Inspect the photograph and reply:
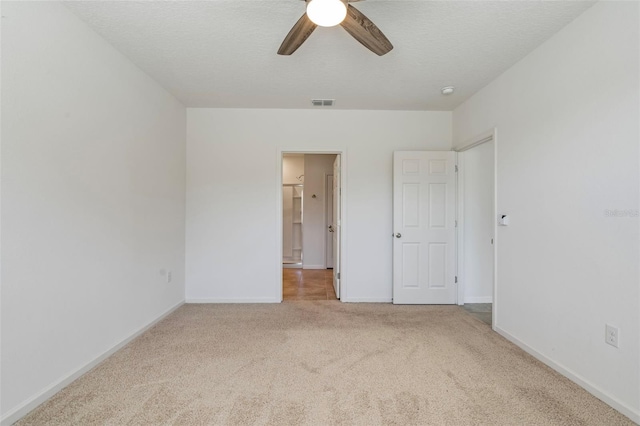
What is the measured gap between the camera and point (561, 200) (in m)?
2.14

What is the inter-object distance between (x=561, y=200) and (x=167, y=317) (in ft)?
12.8

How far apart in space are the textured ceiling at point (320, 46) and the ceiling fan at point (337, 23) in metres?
0.30

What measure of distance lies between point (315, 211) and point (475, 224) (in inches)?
133

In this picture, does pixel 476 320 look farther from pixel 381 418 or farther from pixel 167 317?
pixel 167 317

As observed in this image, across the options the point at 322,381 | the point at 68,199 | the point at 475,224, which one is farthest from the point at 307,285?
the point at 68,199

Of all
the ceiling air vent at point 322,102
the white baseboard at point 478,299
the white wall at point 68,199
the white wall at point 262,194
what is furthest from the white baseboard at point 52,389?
the white baseboard at point 478,299

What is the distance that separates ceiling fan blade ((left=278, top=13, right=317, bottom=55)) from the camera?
65.0 inches

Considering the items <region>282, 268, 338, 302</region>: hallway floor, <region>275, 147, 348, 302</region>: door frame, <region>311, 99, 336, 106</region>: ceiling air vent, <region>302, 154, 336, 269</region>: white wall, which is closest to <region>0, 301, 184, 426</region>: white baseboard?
<region>275, 147, 348, 302</region>: door frame

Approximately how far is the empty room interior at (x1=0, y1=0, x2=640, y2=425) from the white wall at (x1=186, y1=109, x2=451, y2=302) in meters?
0.03

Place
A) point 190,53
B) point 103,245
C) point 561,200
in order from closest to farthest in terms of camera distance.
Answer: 1. point 561,200
2. point 103,245
3. point 190,53

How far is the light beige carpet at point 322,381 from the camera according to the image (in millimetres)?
1666

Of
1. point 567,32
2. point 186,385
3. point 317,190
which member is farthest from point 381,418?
point 317,190

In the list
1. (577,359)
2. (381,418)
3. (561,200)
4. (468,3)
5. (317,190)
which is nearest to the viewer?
(381,418)

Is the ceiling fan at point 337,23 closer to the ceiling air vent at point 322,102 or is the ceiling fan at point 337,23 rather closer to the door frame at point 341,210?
the ceiling air vent at point 322,102
